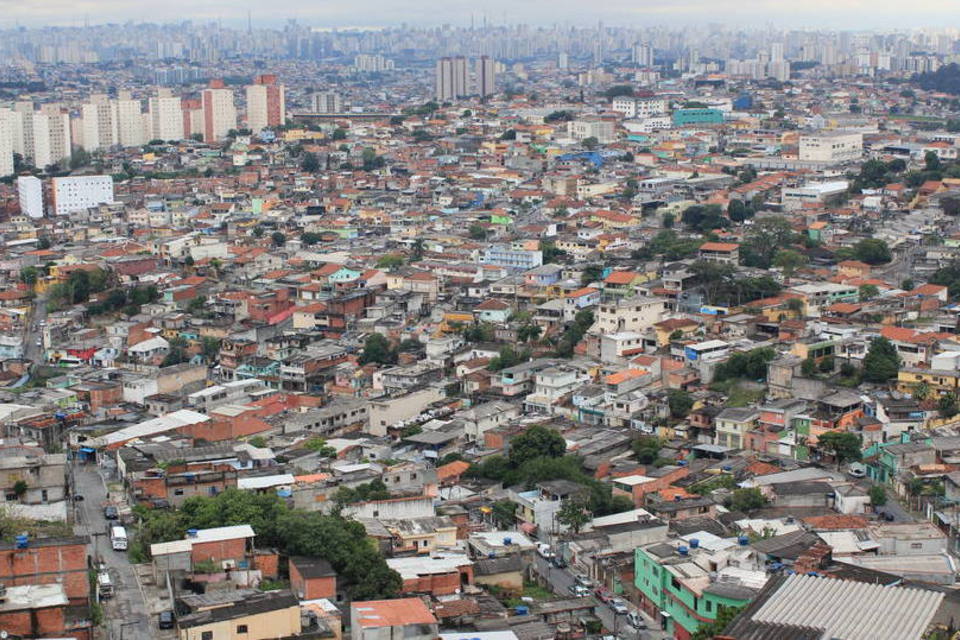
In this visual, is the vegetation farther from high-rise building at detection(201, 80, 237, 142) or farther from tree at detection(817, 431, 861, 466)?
high-rise building at detection(201, 80, 237, 142)

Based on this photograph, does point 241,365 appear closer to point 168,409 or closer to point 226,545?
point 168,409

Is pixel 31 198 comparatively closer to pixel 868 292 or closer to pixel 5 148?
pixel 5 148

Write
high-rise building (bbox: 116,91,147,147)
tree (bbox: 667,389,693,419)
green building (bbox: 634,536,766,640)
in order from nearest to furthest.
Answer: green building (bbox: 634,536,766,640), tree (bbox: 667,389,693,419), high-rise building (bbox: 116,91,147,147)

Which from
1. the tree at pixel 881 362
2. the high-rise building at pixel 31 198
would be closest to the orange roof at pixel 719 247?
the tree at pixel 881 362

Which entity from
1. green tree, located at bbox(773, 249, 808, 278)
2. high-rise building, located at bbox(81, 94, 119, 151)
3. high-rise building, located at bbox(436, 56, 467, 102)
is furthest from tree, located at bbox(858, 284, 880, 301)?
high-rise building, located at bbox(436, 56, 467, 102)

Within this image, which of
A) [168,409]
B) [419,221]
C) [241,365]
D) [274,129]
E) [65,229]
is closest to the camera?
[168,409]

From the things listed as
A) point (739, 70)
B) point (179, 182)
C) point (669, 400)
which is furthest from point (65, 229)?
point (739, 70)
